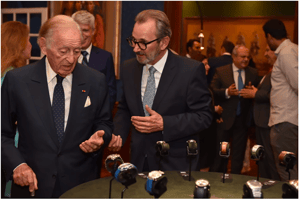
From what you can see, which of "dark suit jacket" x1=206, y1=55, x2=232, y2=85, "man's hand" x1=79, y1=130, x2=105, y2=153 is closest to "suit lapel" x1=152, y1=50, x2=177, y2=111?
"man's hand" x1=79, y1=130, x2=105, y2=153

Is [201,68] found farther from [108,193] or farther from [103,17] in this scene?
[103,17]

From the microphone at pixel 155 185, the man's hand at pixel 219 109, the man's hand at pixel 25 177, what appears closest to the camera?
the microphone at pixel 155 185

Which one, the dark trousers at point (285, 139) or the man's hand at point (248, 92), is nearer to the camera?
the dark trousers at point (285, 139)

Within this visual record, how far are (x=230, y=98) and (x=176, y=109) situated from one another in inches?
114

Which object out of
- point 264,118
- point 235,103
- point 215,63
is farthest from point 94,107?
point 215,63

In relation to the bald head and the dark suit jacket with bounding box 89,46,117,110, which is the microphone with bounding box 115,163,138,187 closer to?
the bald head

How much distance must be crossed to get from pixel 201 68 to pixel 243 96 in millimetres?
2544

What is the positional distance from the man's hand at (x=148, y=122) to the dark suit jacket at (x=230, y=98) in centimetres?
300

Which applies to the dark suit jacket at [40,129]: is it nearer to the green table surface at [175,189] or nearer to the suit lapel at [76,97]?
the suit lapel at [76,97]

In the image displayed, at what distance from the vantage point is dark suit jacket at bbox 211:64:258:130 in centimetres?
562

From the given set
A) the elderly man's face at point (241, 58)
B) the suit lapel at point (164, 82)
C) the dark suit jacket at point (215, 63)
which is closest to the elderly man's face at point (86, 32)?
the suit lapel at point (164, 82)

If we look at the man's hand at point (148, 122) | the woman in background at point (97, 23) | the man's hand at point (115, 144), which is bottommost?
the man's hand at point (115, 144)

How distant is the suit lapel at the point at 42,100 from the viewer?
2426 mm

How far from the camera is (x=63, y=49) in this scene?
2.47 meters
